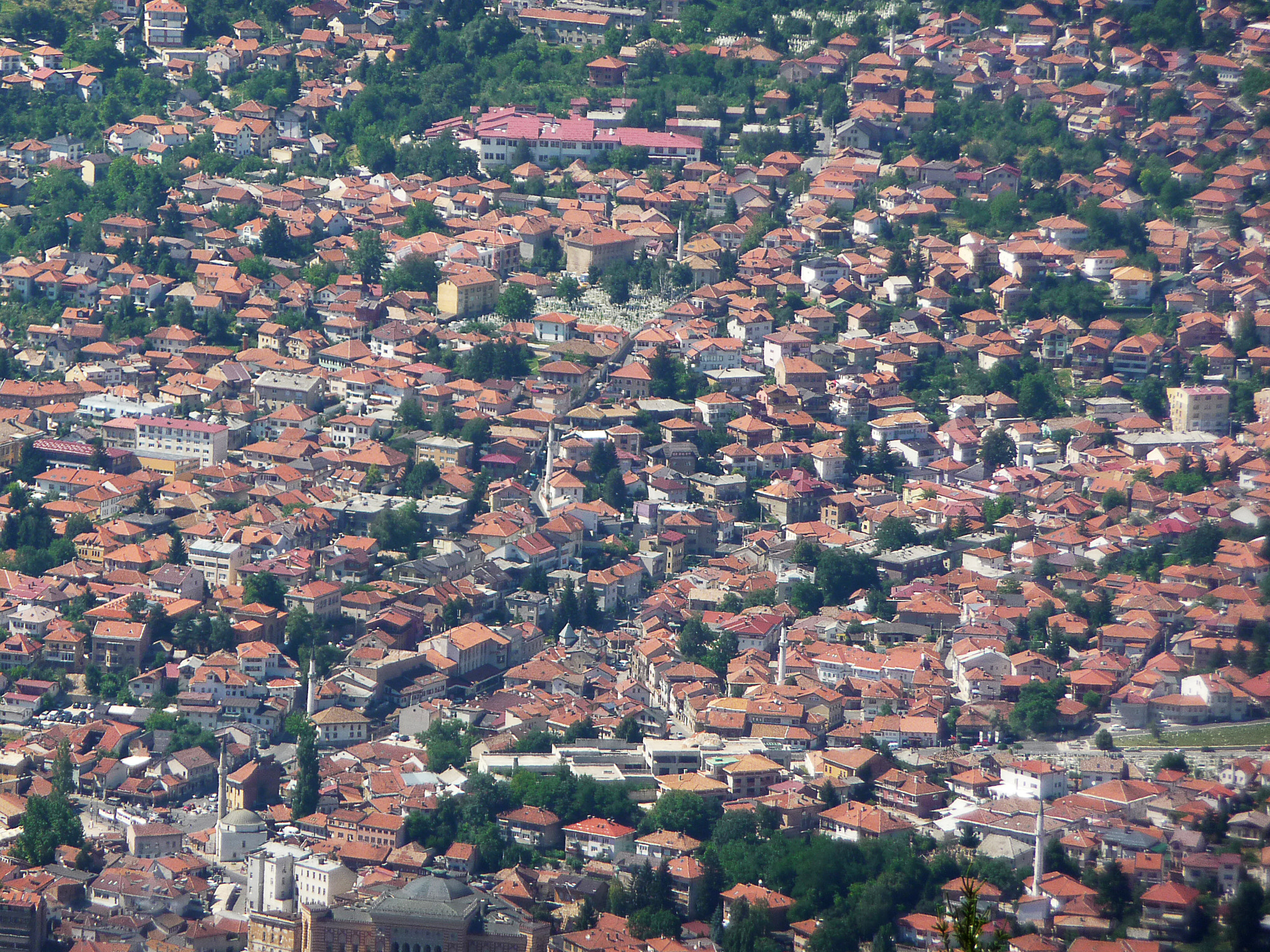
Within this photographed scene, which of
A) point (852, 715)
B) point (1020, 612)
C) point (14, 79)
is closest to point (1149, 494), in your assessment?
A: point (1020, 612)

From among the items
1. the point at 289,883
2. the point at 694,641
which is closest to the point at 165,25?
the point at 694,641

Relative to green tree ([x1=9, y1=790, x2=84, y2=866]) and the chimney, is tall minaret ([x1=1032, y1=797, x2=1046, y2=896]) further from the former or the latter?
green tree ([x1=9, y1=790, x2=84, y2=866])

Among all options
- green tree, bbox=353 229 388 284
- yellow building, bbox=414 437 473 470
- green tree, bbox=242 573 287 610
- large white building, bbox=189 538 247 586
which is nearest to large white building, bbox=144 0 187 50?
green tree, bbox=353 229 388 284

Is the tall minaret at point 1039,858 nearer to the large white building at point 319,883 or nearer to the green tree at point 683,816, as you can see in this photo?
the green tree at point 683,816

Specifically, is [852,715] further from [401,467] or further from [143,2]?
[143,2]

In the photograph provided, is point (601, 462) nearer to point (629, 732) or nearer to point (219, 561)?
point (219, 561)

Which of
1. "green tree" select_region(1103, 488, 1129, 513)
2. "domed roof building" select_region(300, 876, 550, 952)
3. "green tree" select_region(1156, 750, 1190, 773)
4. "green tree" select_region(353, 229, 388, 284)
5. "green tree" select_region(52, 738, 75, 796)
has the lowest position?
"domed roof building" select_region(300, 876, 550, 952)
